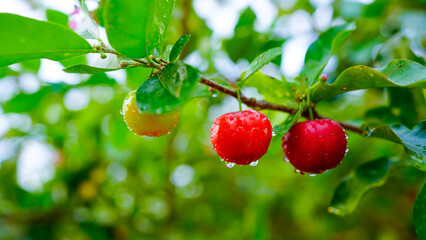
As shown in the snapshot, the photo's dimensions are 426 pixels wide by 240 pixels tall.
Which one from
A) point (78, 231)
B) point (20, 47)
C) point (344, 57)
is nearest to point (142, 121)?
point (20, 47)

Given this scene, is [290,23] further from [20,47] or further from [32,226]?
[32,226]

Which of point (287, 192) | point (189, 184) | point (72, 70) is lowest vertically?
point (287, 192)

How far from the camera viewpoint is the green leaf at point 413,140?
96 cm

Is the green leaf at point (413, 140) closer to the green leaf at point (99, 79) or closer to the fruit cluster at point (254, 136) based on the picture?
the fruit cluster at point (254, 136)

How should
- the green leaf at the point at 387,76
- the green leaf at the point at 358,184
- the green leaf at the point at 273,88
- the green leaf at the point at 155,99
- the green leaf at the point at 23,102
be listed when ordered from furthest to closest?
the green leaf at the point at 23,102 → the green leaf at the point at 358,184 → the green leaf at the point at 273,88 → the green leaf at the point at 387,76 → the green leaf at the point at 155,99

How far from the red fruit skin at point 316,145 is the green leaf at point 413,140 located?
0.11 metres

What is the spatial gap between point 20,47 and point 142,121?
360 millimetres

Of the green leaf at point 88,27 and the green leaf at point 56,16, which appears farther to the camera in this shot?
the green leaf at point 56,16

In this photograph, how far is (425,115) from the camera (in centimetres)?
140

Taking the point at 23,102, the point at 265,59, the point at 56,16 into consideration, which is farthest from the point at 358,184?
the point at 23,102

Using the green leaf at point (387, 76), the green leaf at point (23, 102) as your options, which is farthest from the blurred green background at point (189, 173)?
the green leaf at point (387, 76)

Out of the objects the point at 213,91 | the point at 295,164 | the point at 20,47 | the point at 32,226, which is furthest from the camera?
the point at 32,226

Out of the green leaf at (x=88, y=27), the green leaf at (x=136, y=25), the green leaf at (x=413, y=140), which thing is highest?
the green leaf at (x=88, y=27)

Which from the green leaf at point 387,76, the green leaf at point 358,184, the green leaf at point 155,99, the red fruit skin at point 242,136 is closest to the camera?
the green leaf at point 155,99
